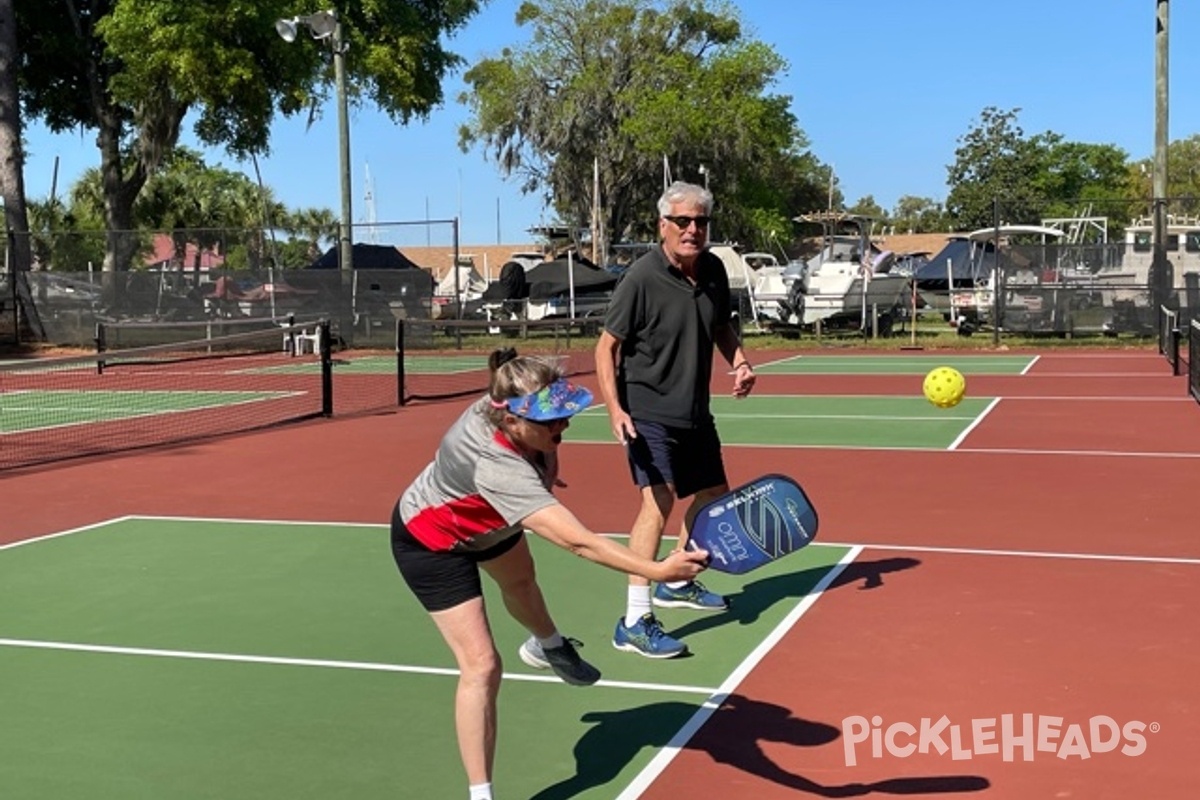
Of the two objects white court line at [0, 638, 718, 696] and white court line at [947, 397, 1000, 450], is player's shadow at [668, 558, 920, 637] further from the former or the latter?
white court line at [947, 397, 1000, 450]

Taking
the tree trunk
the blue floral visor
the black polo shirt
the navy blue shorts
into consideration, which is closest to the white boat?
the tree trunk

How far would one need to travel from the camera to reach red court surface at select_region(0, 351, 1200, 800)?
488cm

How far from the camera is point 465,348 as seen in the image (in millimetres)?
30172

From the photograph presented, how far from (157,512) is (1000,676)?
22.8 feet

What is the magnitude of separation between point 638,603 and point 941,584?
2.03 meters

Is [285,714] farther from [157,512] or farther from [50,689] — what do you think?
[157,512]

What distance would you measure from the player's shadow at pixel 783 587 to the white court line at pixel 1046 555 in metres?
0.33

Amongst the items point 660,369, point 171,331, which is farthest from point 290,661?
point 171,331

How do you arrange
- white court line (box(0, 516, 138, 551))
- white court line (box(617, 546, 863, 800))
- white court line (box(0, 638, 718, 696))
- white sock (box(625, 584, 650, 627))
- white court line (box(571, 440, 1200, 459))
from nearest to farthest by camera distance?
white court line (box(617, 546, 863, 800))
white court line (box(0, 638, 718, 696))
white sock (box(625, 584, 650, 627))
white court line (box(0, 516, 138, 551))
white court line (box(571, 440, 1200, 459))

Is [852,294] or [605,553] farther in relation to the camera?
[852,294]

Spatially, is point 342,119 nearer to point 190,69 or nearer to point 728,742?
point 190,69

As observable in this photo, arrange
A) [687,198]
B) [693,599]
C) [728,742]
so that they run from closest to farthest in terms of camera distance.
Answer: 1. [728,742]
2. [687,198]
3. [693,599]

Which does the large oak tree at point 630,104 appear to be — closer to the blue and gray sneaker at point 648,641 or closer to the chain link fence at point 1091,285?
the chain link fence at point 1091,285

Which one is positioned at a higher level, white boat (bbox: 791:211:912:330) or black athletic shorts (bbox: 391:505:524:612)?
white boat (bbox: 791:211:912:330)
